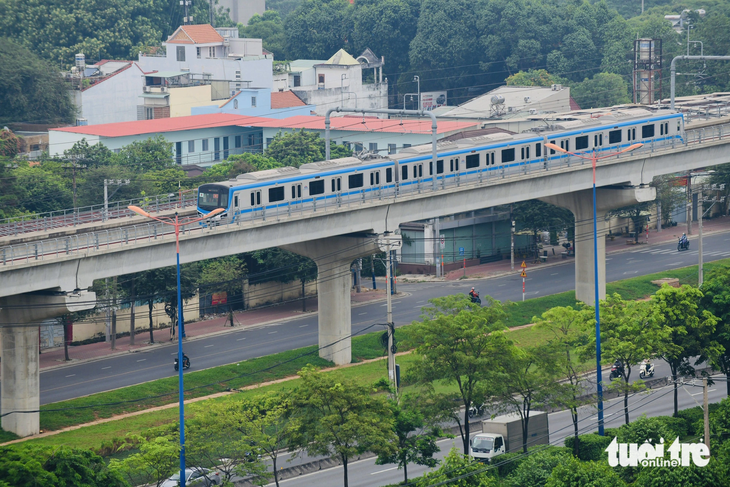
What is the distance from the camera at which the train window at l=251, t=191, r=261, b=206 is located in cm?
7169

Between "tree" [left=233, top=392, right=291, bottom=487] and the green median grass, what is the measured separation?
821cm

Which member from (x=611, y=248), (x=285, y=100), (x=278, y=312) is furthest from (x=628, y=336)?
(x=285, y=100)

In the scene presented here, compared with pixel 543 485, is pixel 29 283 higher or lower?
higher

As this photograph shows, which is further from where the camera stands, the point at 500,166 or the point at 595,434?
the point at 500,166

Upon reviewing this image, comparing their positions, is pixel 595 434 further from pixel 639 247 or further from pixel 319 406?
pixel 639 247

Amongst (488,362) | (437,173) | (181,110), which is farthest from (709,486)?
(181,110)

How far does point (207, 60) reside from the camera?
157m

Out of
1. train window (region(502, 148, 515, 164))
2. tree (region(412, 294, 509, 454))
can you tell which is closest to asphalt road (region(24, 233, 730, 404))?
train window (region(502, 148, 515, 164))

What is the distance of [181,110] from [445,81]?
48160 mm

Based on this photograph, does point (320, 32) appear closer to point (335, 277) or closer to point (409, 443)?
point (335, 277)

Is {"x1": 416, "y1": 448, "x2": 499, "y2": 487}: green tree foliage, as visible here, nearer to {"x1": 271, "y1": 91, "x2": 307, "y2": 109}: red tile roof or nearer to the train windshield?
the train windshield

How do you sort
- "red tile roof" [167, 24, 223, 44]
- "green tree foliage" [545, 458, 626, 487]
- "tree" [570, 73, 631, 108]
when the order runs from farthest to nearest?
"tree" [570, 73, 631, 108], "red tile roof" [167, 24, 223, 44], "green tree foliage" [545, 458, 626, 487]

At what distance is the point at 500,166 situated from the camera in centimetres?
8531

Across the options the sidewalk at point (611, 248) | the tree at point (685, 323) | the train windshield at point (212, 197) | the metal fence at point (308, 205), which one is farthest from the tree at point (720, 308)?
the sidewalk at point (611, 248)
